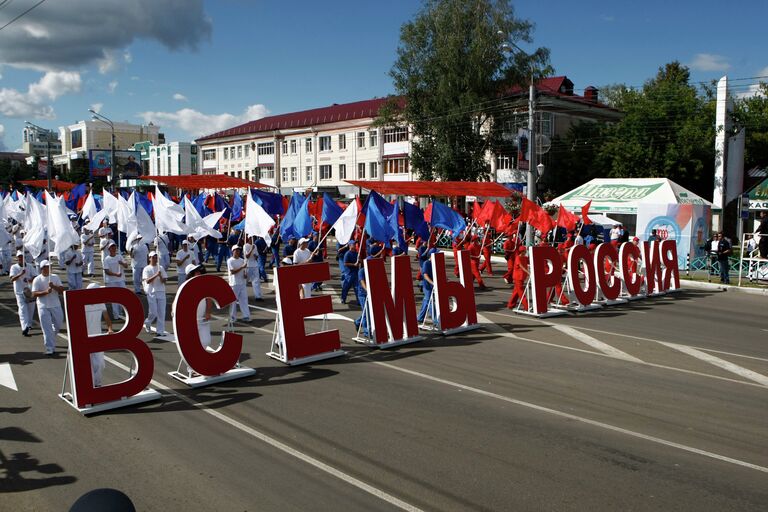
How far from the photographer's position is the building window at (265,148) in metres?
72.9

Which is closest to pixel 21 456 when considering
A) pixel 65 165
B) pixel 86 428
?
pixel 86 428

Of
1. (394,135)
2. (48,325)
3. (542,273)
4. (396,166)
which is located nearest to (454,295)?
(542,273)

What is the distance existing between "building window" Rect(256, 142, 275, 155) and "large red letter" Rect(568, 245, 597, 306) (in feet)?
197

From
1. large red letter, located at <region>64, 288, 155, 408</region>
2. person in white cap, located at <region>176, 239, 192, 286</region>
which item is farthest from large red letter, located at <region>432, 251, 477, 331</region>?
person in white cap, located at <region>176, 239, 192, 286</region>

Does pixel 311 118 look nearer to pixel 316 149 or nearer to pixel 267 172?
pixel 316 149

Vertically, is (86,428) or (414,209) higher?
(414,209)

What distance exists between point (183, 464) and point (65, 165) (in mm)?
135982

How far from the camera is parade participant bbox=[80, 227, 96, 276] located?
71.8 feet

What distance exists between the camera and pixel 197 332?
944cm

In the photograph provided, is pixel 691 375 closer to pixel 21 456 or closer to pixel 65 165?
pixel 21 456

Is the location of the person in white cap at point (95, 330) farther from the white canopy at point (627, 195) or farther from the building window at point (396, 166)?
the building window at point (396, 166)

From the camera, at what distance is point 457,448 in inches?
280

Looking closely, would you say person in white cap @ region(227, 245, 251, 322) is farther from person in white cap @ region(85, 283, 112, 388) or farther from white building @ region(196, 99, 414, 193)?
white building @ region(196, 99, 414, 193)

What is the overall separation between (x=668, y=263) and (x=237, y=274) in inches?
546
